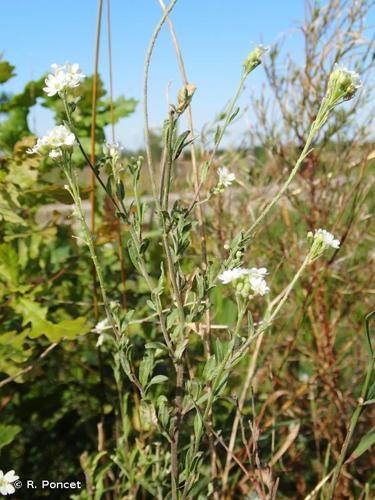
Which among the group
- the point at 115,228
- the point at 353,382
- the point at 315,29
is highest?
the point at 315,29

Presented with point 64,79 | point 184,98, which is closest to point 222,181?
point 184,98

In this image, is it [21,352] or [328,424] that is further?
[328,424]

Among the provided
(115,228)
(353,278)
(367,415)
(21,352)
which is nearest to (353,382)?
(367,415)

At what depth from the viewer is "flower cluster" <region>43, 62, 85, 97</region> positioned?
828mm

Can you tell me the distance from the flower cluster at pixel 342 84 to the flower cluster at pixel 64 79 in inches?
13.5

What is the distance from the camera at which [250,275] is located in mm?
777

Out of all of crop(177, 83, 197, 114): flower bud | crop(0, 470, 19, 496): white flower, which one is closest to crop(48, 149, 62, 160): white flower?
crop(177, 83, 197, 114): flower bud

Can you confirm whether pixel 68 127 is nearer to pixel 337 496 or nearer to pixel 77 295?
pixel 77 295

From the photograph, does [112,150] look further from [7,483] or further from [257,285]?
[7,483]

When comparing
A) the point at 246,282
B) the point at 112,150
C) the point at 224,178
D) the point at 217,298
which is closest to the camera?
the point at 246,282

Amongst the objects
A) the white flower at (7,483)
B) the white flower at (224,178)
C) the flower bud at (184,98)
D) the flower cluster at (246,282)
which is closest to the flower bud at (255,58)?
the flower bud at (184,98)

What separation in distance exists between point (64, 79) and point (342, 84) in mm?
381

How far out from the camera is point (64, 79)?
83 centimetres

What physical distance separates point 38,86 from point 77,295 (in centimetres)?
54
